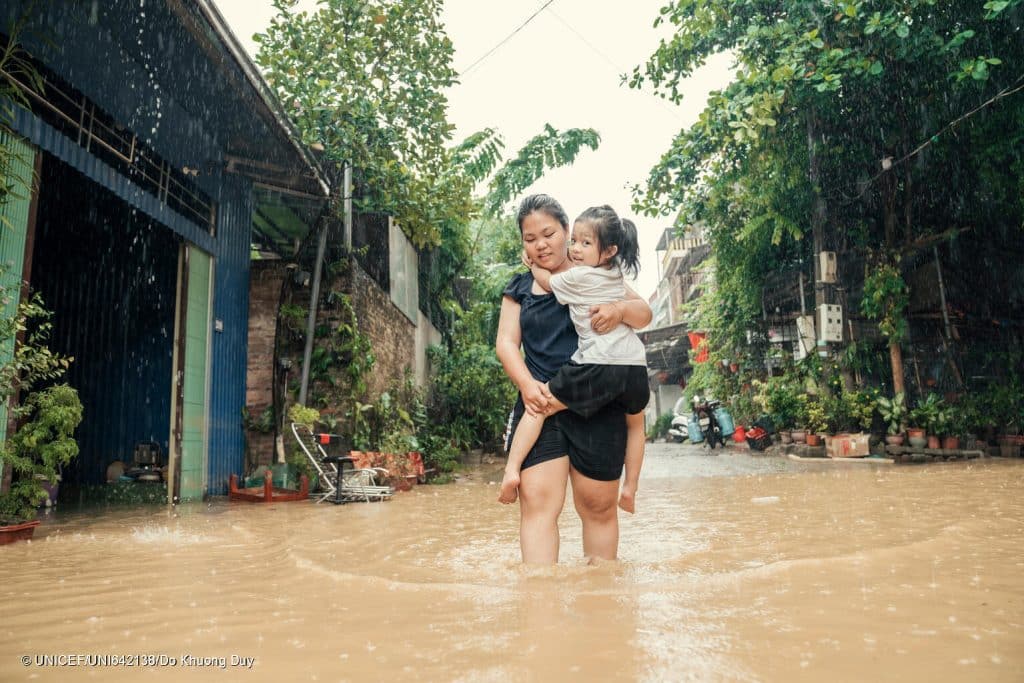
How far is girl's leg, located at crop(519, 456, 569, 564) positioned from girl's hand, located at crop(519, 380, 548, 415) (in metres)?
0.19

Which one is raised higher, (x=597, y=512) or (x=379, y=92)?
(x=379, y=92)

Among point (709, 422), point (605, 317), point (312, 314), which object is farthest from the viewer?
point (709, 422)

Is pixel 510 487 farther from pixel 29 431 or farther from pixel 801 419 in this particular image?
pixel 801 419

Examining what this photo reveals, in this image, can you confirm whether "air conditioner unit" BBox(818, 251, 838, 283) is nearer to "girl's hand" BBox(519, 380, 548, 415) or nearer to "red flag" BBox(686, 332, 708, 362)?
"red flag" BBox(686, 332, 708, 362)

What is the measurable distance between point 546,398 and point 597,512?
532mm

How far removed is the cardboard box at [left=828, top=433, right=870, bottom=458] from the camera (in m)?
11.3

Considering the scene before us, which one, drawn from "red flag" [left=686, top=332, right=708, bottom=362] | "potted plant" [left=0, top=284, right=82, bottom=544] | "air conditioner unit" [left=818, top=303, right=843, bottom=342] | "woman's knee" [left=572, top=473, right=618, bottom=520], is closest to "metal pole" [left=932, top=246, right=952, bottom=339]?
"air conditioner unit" [left=818, top=303, right=843, bottom=342]

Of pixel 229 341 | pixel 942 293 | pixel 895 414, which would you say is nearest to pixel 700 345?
pixel 942 293

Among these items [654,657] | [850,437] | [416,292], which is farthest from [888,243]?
[654,657]

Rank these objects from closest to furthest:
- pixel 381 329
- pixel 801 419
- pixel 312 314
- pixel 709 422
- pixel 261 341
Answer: pixel 312 314 < pixel 261 341 < pixel 381 329 < pixel 801 419 < pixel 709 422

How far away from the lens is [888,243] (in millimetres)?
Answer: 12266

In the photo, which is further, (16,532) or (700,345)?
(700,345)

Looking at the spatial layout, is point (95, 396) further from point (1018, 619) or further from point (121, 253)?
point (1018, 619)

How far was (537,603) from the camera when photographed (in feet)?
6.69
